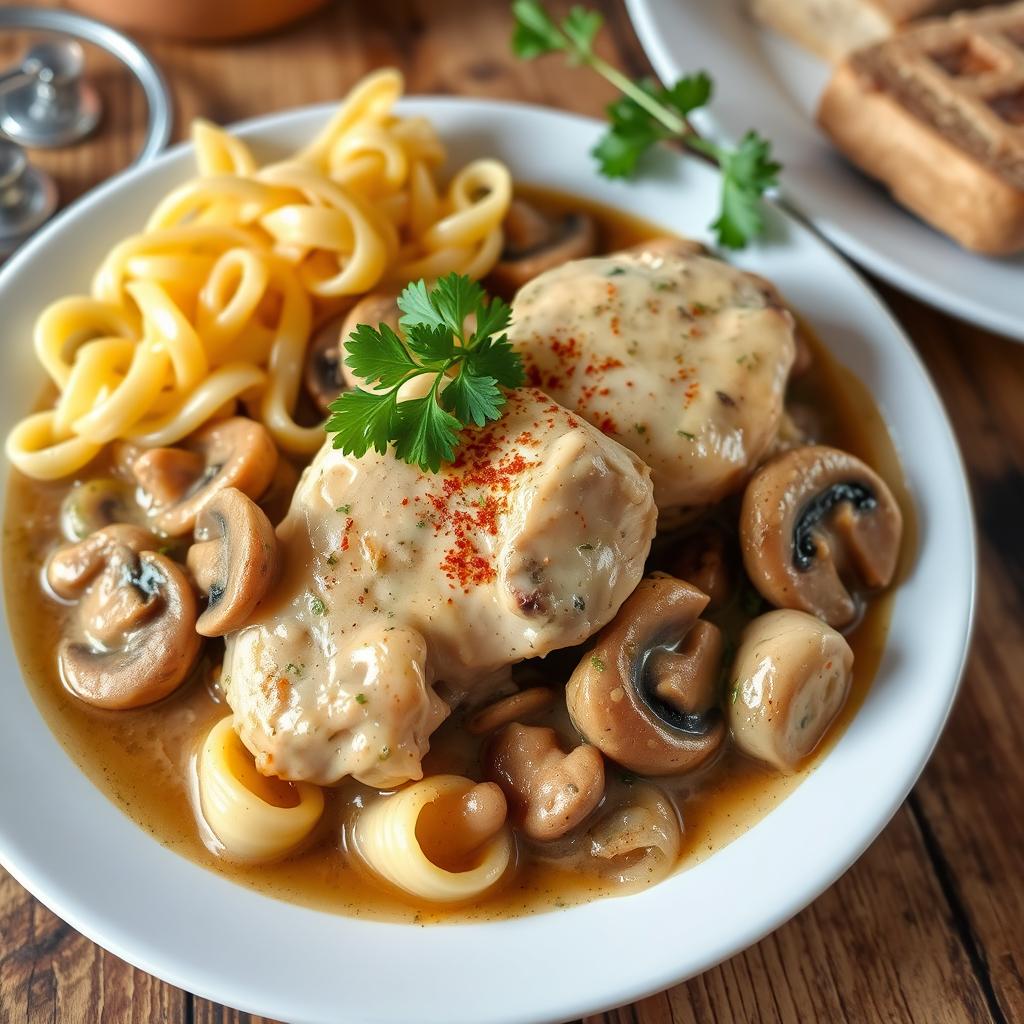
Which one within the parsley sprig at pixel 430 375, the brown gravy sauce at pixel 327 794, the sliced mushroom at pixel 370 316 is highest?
the parsley sprig at pixel 430 375

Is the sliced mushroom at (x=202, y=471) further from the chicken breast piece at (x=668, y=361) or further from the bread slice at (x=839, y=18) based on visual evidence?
the bread slice at (x=839, y=18)

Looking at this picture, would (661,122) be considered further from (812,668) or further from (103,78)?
(103,78)

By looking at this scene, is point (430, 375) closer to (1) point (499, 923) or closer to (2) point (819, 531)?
(2) point (819, 531)

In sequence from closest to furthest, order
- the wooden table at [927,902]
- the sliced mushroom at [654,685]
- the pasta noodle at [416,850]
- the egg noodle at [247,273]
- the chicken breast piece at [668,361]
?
the pasta noodle at [416,850] → the sliced mushroom at [654,685] → the wooden table at [927,902] → the chicken breast piece at [668,361] → the egg noodle at [247,273]

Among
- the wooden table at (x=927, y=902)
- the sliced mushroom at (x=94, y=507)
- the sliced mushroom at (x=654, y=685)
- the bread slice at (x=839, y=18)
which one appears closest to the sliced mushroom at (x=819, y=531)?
the sliced mushroom at (x=654, y=685)

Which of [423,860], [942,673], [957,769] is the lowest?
[957,769]

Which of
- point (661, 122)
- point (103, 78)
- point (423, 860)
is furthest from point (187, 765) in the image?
point (103, 78)

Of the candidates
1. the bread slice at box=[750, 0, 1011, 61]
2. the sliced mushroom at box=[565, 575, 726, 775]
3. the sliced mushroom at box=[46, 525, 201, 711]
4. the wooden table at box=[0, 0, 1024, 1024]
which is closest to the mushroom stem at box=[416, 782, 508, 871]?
the sliced mushroom at box=[565, 575, 726, 775]

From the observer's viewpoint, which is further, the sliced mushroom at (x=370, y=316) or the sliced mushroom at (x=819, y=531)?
the sliced mushroom at (x=370, y=316)
